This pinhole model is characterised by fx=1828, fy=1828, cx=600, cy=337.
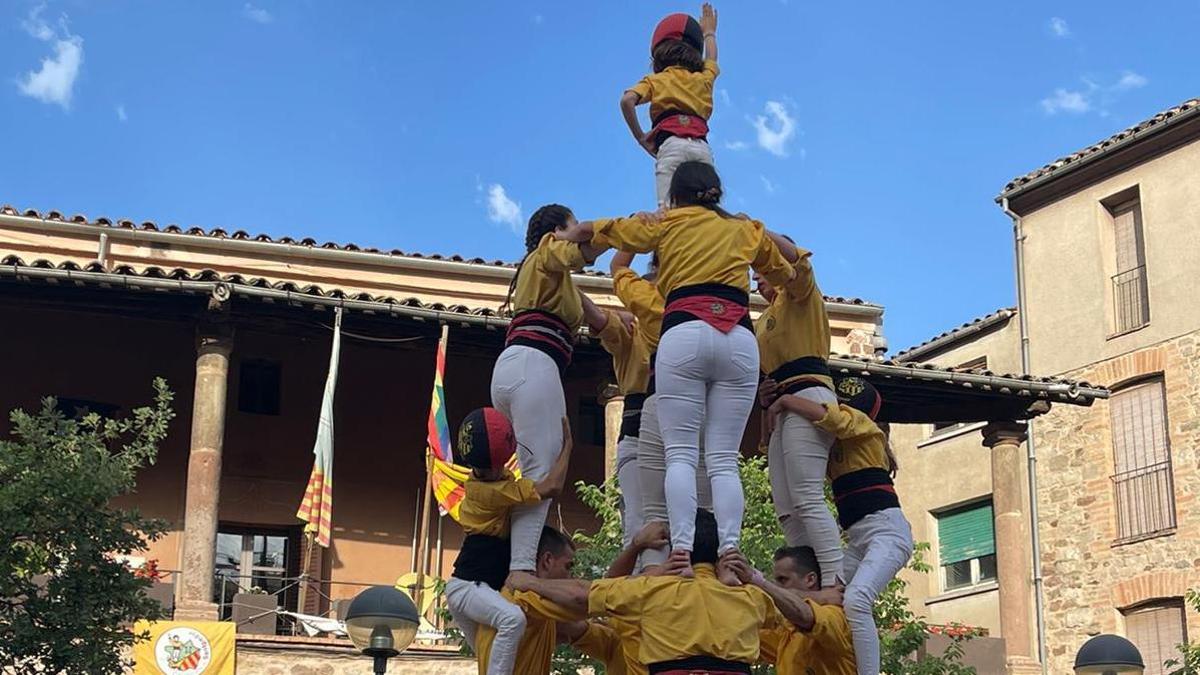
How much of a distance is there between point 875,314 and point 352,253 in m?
8.80

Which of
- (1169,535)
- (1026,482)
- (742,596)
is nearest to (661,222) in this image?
(742,596)

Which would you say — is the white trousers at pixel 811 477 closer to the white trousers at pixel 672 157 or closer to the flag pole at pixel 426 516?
the white trousers at pixel 672 157

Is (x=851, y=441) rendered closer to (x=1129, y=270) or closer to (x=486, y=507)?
(x=486, y=507)

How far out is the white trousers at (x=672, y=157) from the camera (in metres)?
9.83

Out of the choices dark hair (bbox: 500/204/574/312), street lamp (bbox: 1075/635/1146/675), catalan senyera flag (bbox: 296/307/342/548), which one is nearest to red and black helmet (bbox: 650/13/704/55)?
dark hair (bbox: 500/204/574/312)

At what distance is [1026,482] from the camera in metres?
31.5

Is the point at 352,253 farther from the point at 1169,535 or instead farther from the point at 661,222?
the point at 661,222

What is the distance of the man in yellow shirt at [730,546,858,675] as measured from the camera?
830 cm

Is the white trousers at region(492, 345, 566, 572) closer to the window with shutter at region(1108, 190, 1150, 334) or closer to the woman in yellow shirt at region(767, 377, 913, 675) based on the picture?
the woman in yellow shirt at region(767, 377, 913, 675)

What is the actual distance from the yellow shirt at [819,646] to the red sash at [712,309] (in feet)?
4.51

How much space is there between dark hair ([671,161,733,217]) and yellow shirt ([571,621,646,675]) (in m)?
2.09

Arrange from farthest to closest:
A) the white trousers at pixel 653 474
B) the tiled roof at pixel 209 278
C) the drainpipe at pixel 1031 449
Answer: the drainpipe at pixel 1031 449 → the tiled roof at pixel 209 278 → the white trousers at pixel 653 474

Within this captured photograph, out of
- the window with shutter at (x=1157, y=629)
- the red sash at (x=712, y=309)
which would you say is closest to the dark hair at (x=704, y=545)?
the red sash at (x=712, y=309)

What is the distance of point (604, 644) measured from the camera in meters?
8.82
